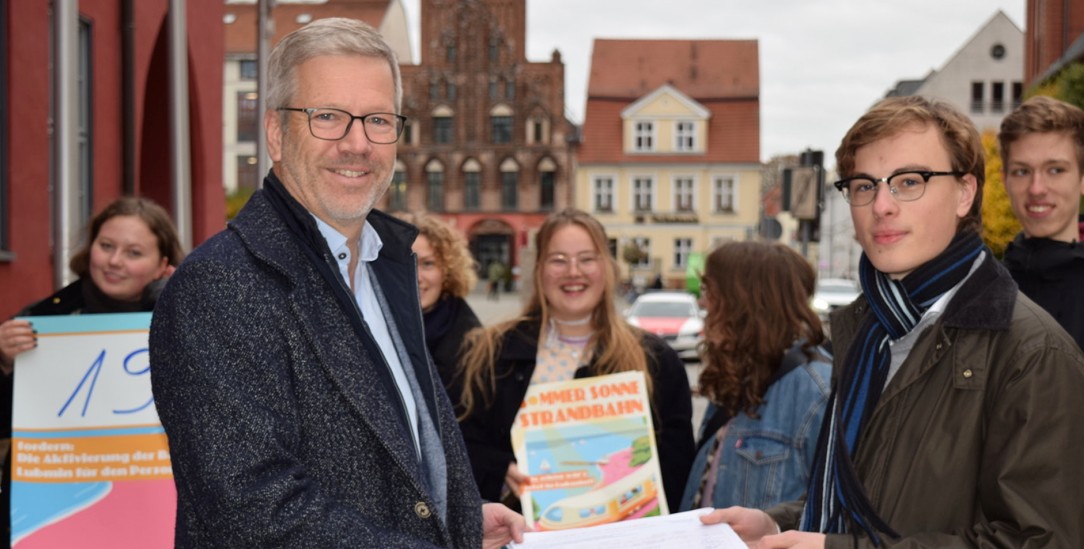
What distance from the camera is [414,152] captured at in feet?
183

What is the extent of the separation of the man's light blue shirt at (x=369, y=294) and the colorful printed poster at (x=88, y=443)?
1.83 metres

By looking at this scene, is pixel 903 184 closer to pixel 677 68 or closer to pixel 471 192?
pixel 471 192

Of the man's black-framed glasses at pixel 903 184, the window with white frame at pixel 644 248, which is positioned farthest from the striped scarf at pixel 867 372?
the window with white frame at pixel 644 248

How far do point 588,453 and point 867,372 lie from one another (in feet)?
5.07

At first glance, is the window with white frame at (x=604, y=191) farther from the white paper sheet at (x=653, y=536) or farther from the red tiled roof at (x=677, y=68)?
the white paper sheet at (x=653, y=536)

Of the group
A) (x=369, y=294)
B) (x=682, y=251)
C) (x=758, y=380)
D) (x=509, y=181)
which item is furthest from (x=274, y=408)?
(x=509, y=181)

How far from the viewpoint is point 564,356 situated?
409 centimetres

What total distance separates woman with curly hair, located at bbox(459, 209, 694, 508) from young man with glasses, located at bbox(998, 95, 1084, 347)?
1380 millimetres

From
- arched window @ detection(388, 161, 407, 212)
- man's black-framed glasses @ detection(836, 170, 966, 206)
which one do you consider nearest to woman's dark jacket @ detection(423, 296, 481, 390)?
man's black-framed glasses @ detection(836, 170, 966, 206)

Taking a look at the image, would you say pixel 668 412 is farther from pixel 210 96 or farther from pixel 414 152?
pixel 414 152

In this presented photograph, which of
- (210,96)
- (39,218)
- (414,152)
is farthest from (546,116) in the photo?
(39,218)

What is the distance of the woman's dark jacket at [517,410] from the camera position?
3893 mm

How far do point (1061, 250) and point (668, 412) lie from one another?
1.57 meters

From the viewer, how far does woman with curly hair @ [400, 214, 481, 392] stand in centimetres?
505
